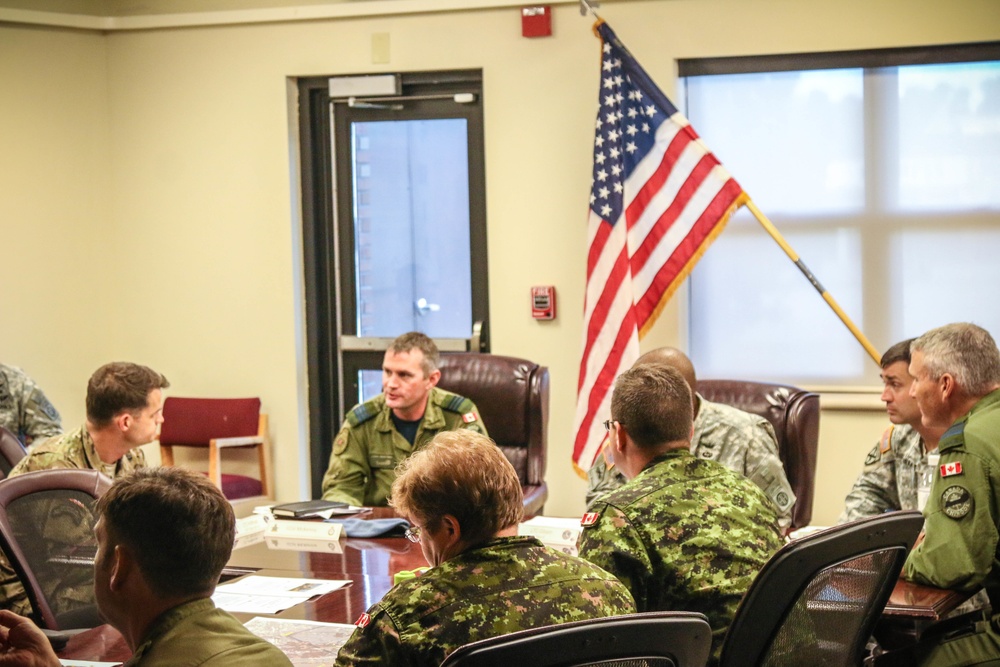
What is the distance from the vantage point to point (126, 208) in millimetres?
6410

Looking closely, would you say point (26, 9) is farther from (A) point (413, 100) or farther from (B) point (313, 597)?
(B) point (313, 597)

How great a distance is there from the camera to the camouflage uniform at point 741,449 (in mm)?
3645

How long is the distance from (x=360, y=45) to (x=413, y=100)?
389 millimetres

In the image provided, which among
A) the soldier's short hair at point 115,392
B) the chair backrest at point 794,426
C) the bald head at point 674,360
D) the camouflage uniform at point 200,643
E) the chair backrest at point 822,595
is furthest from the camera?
the chair backrest at point 794,426

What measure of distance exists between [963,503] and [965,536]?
8cm

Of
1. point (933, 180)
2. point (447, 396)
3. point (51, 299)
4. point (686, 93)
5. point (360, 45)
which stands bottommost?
point (447, 396)

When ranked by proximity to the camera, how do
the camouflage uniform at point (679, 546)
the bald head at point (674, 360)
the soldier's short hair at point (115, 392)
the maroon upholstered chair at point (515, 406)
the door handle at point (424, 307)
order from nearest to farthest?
the camouflage uniform at point (679, 546) → the soldier's short hair at point (115, 392) → the bald head at point (674, 360) → the maroon upholstered chair at point (515, 406) → the door handle at point (424, 307)

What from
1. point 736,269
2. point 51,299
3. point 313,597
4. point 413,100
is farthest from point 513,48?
point 313,597

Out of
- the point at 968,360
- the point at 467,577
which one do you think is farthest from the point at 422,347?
the point at 467,577

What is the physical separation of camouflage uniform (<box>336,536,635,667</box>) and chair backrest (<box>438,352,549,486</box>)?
264 centimetres

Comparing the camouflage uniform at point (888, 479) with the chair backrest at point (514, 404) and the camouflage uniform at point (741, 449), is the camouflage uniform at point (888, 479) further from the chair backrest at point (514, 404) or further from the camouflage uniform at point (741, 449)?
the chair backrest at point (514, 404)

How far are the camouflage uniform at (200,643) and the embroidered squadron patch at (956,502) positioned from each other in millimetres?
1724

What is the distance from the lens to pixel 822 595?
197 centimetres

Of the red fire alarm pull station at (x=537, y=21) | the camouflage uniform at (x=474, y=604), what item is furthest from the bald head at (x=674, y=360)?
the red fire alarm pull station at (x=537, y=21)
